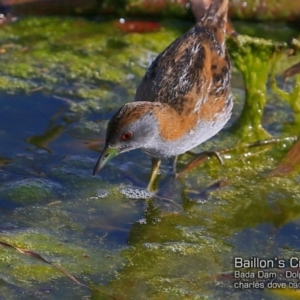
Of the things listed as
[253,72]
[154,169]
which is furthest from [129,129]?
[253,72]

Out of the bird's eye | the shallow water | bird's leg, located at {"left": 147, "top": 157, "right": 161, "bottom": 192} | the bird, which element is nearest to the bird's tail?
the bird

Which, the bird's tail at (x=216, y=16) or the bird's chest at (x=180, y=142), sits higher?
the bird's tail at (x=216, y=16)

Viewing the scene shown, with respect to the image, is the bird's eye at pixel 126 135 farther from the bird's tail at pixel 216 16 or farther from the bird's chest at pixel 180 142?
the bird's tail at pixel 216 16

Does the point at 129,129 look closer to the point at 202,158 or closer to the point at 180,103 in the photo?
the point at 180,103

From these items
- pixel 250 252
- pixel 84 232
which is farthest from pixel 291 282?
pixel 84 232

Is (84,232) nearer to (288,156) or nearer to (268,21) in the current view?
(288,156)

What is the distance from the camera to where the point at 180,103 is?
180 inches

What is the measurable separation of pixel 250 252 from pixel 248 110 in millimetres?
1443

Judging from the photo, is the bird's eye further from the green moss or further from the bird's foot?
the green moss

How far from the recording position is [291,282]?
3.76m

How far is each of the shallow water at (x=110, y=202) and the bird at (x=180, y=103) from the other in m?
0.30

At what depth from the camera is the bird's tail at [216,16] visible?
520 centimetres

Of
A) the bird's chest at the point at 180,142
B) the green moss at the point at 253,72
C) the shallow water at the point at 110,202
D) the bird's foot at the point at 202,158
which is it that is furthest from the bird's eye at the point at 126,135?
the green moss at the point at 253,72

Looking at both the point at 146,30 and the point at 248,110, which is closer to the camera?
the point at 248,110
